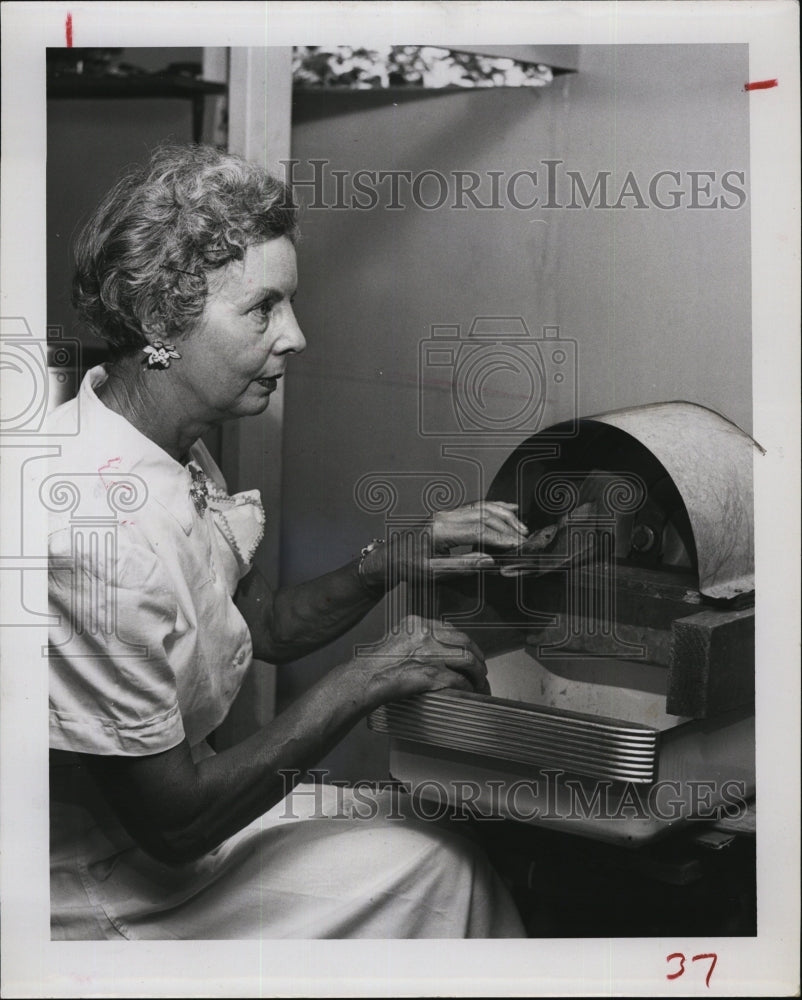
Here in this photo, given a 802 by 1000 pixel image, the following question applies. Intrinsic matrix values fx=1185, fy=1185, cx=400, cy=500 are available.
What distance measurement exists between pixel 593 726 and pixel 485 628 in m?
0.35

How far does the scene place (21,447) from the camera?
1.80 meters

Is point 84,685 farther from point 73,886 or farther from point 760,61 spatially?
point 760,61

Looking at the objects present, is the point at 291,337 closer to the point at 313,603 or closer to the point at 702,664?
the point at 313,603

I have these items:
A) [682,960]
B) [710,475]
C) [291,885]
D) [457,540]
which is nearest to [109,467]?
[457,540]

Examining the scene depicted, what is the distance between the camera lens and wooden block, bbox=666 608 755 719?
159cm

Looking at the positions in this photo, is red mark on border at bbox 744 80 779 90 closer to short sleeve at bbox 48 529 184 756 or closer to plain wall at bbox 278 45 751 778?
plain wall at bbox 278 45 751 778

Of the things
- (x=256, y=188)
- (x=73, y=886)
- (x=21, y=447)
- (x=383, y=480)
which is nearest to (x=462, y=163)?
(x=256, y=188)

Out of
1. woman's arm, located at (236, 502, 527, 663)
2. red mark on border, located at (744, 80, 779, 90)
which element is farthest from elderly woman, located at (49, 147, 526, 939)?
red mark on border, located at (744, 80, 779, 90)

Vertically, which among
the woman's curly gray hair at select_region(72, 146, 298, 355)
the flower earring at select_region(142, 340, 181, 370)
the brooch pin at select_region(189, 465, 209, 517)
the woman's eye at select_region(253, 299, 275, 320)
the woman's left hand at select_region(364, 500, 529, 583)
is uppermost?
the woman's curly gray hair at select_region(72, 146, 298, 355)

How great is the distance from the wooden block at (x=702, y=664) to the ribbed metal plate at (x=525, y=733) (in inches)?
3.6

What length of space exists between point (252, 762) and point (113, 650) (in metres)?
0.25

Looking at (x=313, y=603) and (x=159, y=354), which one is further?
(x=313, y=603)

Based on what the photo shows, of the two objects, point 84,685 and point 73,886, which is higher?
point 84,685

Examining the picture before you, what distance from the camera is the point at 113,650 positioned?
1678 millimetres
